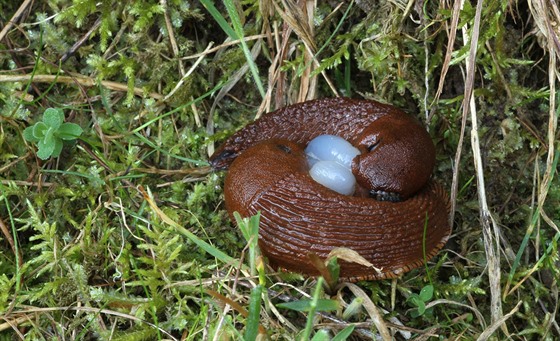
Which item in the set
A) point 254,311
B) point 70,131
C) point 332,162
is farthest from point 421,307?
point 70,131

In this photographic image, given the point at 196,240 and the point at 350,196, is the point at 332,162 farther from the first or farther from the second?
the point at 196,240

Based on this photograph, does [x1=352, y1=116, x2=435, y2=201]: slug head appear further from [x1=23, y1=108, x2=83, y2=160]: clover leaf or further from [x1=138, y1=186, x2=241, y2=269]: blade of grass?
[x1=23, y1=108, x2=83, y2=160]: clover leaf

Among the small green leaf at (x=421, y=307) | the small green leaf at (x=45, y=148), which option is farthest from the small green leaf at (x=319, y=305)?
the small green leaf at (x=45, y=148)

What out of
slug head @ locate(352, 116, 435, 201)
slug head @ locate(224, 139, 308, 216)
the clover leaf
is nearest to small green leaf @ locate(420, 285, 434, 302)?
slug head @ locate(352, 116, 435, 201)

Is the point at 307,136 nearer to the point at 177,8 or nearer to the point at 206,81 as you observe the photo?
the point at 206,81

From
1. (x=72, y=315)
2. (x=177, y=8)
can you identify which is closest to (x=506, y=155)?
(x=177, y=8)

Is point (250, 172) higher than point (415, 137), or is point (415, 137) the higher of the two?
point (415, 137)

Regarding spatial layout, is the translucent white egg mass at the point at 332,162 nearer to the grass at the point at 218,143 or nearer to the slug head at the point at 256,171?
the slug head at the point at 256,171
